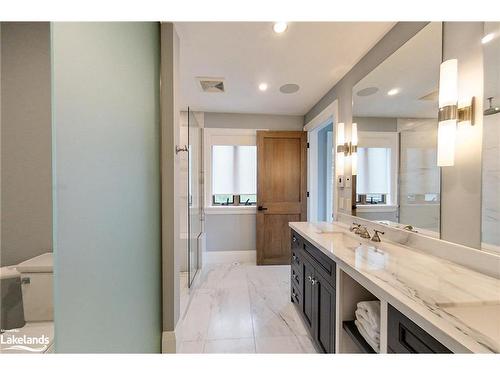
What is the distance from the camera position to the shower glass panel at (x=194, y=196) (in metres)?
2.75

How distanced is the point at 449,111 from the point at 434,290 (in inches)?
37.8

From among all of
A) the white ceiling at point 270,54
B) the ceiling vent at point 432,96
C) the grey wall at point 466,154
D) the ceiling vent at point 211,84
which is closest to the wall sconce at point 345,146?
the white ceiling at point 270,54

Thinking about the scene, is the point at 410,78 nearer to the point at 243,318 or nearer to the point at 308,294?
the point at 308,294

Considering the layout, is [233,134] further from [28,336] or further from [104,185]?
[28,336]

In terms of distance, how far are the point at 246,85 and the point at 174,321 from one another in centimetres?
256

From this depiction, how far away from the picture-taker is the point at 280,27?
1.59 meters

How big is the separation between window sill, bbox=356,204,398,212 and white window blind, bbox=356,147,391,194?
0.40ft

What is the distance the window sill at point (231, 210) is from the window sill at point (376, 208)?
74.6 inches

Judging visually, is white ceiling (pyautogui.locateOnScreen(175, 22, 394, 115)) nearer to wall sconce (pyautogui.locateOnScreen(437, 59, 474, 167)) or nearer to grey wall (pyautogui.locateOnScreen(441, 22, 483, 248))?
grey wall (pyautogui.locateOnScreen(441, 22, 483, 248))

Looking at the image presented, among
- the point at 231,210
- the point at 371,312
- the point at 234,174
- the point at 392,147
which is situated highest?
the point at 392,147

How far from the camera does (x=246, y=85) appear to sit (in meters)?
2.54

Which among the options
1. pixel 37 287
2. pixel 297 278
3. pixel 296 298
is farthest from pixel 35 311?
pixel 296 298

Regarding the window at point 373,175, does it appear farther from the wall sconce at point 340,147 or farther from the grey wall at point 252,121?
the grey wall at point 252,121

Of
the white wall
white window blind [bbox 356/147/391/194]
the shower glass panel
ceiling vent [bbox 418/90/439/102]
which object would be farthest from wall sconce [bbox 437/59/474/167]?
the white wall
